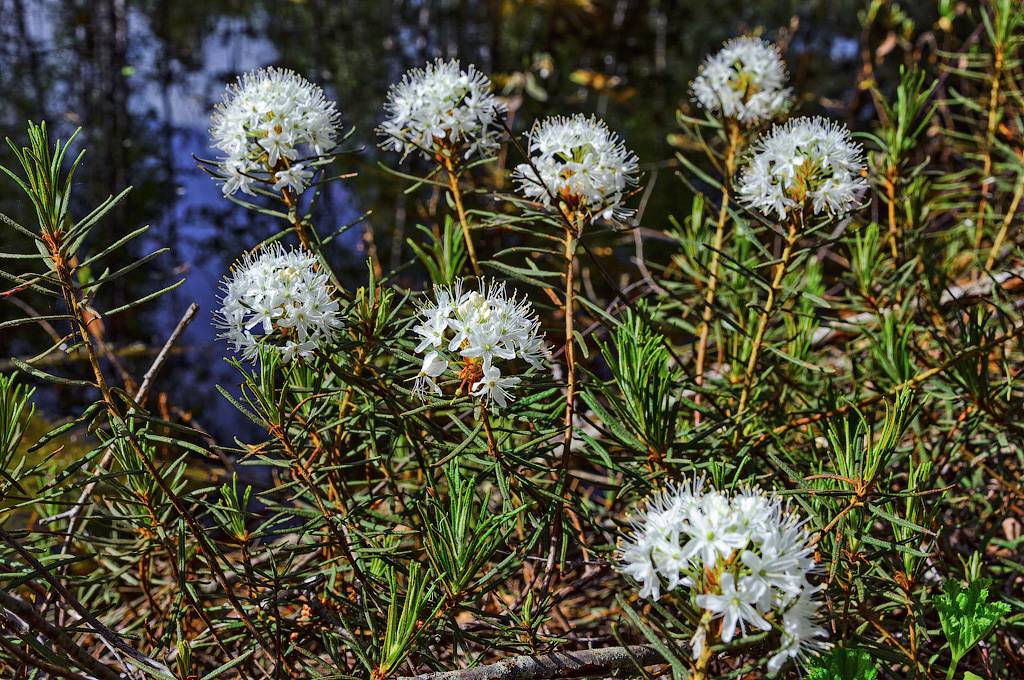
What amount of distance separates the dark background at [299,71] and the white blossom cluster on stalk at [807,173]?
1.81m

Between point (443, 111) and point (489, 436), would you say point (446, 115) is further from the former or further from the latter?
point (489, 436)

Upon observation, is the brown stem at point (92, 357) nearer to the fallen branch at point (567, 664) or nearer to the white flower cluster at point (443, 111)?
the fallen branch at point (567, 664)

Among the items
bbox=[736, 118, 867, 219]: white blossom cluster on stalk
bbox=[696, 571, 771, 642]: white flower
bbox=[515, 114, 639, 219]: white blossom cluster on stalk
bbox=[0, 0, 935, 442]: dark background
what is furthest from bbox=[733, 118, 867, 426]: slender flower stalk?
bbox=[0, 0, 935, 442]: dark background

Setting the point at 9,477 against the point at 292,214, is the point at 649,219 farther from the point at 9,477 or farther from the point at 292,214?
the point at 9,477

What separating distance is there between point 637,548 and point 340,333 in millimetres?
418

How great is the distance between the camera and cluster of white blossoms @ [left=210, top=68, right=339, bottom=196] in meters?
0.87

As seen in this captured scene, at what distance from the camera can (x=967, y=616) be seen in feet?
2.32

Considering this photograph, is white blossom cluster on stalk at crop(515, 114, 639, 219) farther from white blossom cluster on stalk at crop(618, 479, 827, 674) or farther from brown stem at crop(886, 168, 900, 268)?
brown stem at crop(886, 168, 900, 268)

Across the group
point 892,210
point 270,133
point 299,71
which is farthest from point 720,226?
point 299,71

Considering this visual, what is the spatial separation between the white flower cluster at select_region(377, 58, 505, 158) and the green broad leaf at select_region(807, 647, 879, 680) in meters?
0.70

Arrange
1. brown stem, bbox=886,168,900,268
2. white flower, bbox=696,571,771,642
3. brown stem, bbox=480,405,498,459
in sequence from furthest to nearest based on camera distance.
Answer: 1. brown stem, bbox=886,168,900,268
2. brown stem, bbox=480,405,498,459
3. white flower, bbox=696,571,771,642

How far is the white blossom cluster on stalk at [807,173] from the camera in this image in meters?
0.85

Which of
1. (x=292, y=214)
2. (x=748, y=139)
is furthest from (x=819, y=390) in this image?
(x=292, y=214)

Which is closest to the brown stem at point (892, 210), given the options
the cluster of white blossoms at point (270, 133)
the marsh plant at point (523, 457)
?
the marsh plant at point (523, 457)
